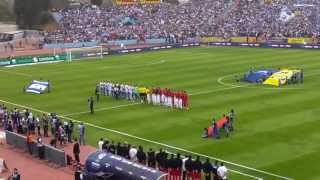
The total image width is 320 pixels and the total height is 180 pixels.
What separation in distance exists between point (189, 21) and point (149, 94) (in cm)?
5976

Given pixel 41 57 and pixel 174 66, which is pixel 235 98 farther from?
pixel 41 57

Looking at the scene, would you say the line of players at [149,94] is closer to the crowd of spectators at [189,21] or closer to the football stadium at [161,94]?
the football stadium at [161,94]

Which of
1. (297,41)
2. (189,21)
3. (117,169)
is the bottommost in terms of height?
(117,169)

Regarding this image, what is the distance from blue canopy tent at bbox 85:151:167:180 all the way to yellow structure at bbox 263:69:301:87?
26.1 m

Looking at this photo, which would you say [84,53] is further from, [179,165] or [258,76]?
[179,165]

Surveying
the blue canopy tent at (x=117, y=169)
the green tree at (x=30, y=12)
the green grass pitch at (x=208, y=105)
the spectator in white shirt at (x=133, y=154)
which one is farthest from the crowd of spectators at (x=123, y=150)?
the green tree at (x=30, y=12)

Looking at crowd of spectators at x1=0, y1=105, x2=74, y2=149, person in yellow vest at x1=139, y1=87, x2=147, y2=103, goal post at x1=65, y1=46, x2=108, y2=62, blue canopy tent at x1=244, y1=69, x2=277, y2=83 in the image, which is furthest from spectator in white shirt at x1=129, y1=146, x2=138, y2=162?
goal post at x1=65, y1=46, x2=108, y2=62

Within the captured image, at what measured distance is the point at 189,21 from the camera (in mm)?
97812

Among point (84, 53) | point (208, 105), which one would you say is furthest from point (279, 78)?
point (84, 53)

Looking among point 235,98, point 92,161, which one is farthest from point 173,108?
point 92,161

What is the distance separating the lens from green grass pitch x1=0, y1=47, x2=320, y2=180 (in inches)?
1083

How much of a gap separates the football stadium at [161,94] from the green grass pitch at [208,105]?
96mm

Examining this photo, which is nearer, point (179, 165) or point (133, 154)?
point (179, 165)

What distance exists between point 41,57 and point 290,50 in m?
31.4
